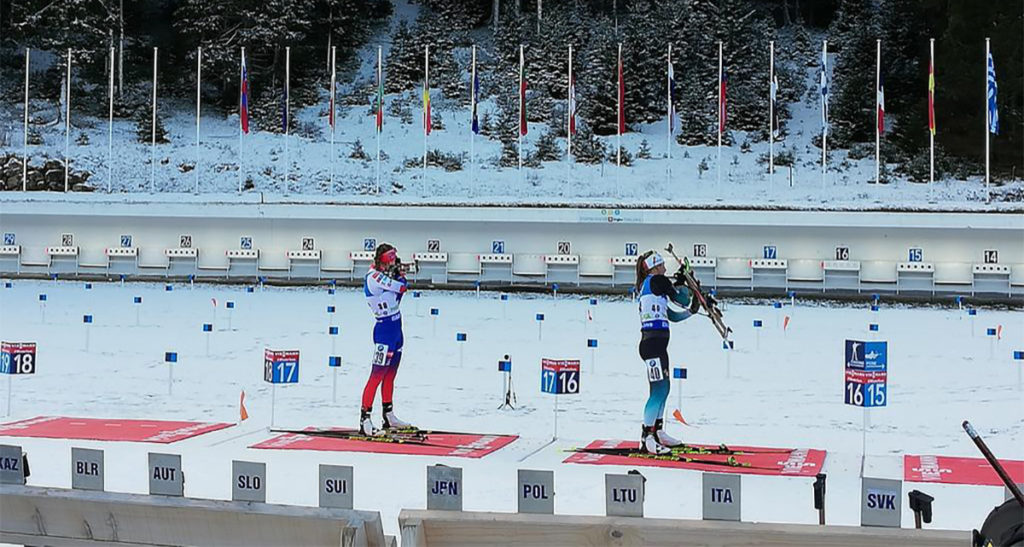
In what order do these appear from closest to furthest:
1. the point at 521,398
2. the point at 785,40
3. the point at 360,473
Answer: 1. the point at 360,473
2. the point at 521,398
3. the point at 785,40

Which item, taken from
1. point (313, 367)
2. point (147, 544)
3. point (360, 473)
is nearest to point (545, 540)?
point (147, 544)

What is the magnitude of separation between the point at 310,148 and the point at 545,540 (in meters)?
44.1

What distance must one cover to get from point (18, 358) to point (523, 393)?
18.5 ft

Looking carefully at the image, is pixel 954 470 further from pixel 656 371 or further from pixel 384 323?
pixel 384 323

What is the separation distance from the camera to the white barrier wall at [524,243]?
31047 millimetres

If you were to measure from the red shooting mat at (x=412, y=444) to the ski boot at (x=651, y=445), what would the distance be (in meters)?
1.32

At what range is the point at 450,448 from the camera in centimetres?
968

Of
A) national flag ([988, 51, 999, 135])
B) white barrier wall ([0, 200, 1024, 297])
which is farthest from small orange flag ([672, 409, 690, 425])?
national flag ([988, 51, 999, 135])

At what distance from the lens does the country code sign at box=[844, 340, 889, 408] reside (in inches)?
369

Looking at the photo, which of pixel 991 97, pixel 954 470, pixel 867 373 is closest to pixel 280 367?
pixel 867 373

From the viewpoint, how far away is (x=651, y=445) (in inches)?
363

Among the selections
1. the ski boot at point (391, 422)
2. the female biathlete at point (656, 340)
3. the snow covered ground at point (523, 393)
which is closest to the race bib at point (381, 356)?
the ski boot at point (391, 422)

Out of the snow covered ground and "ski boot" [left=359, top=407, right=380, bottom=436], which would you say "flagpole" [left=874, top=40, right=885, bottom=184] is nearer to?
the snow covered ground

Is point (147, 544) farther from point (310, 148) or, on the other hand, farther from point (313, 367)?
point (310, 148)
